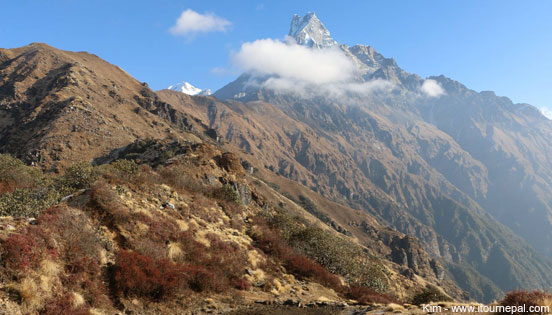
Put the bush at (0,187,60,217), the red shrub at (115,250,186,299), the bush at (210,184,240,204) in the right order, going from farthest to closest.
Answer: the bush at (210,184,240,204) < the bush at (0,187,60,217) < the red shrub at (115,250,186,299)

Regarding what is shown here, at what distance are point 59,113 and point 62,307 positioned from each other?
378 feet

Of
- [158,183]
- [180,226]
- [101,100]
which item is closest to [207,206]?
[158,183]

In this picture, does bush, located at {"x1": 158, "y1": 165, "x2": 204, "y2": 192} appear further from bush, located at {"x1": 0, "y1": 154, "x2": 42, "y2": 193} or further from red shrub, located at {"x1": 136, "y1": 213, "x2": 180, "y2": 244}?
bush, located at {"x1": 0, "y1": 154, "x2": 42, "y2": 193}

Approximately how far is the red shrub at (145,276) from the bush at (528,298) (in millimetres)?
14823

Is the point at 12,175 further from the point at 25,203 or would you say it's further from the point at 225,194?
the point at 225,194

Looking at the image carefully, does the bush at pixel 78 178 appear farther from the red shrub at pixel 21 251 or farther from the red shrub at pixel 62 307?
the red shrub at pixel 62 307

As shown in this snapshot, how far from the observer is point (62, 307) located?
1152 centimetres

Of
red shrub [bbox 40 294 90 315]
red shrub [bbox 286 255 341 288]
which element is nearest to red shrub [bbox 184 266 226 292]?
red shrub [bbox 40 294 90 315]

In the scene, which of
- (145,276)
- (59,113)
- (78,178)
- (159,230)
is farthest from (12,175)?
(59,113)

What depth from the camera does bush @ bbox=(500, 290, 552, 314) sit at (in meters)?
11.9

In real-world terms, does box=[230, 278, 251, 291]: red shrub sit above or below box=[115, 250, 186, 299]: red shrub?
below

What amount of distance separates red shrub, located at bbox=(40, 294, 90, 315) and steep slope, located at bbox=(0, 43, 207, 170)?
278 feet

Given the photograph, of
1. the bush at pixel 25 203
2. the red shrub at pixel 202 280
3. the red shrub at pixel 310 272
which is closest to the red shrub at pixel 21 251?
the bush at pixel 25 203

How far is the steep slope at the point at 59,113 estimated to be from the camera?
9088 cm
